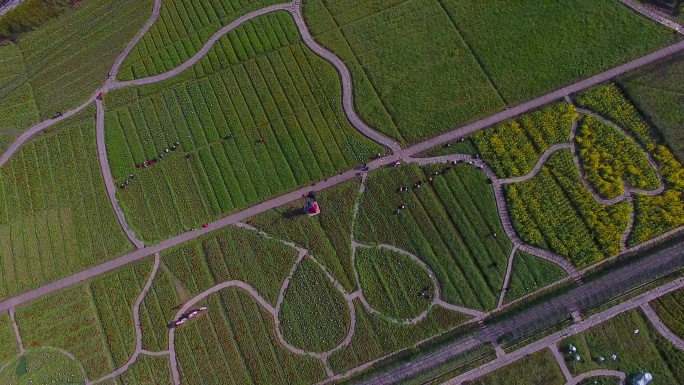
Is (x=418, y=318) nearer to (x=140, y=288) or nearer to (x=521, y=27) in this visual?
(x=140, y=288)

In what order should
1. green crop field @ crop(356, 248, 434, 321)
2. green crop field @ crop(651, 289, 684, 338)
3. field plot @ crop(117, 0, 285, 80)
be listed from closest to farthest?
green crop field @ crop(651, 289, 684, 338), green crop field @ crop(356, 248, 434, 321), field plot @ crop(117, 0, 285, 80)

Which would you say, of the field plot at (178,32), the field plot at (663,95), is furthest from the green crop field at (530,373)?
the field plot at (178,32)

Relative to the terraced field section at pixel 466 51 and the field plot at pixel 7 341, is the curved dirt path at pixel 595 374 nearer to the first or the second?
the terraced field section at pixel 466 51

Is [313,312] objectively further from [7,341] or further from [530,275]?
[7,341]

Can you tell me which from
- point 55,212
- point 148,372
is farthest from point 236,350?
point 55,212

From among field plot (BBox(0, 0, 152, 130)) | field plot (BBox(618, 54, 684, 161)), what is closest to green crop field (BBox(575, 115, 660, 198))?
field plot (BBox(618, 54, 684, 161))

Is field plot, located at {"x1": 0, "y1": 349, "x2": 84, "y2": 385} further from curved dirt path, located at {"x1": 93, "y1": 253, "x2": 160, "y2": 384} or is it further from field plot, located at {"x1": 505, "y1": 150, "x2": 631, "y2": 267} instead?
field plot, located at {"x1": 505, "y1": 150, "x2": 631, "y2": 267}
